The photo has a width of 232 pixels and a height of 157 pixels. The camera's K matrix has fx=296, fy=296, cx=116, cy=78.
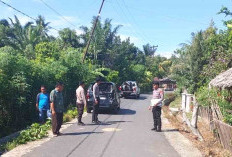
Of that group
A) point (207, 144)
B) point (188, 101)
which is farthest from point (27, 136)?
point (188, 101)

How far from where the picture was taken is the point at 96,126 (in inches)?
463

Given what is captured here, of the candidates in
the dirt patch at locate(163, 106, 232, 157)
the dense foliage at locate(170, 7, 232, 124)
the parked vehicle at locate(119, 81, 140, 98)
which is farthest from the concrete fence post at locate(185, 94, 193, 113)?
the parked vehicle at locate(119, 81, 140, 98)

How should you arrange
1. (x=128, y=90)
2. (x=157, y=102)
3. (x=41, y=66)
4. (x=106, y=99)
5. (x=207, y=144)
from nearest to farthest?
(x=207, y=144)
(x=157, y=102)
(x=41, y=66)
(x=106, y=99)
(x=128, y=90)

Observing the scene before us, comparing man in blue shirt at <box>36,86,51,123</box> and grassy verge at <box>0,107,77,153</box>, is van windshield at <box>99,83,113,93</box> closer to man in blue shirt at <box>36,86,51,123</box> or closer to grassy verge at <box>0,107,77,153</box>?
man in blue shirt at <box>36,86,51,123</box>

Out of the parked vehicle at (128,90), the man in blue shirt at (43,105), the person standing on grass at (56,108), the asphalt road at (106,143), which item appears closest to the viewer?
the asphalt road at (106,143)

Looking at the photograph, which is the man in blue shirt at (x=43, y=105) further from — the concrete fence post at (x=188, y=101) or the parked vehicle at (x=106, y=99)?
the concrete fence post at (x=188, y=101)

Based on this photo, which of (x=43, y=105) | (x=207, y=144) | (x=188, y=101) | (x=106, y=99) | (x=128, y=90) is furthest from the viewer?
(x=128, y=90)

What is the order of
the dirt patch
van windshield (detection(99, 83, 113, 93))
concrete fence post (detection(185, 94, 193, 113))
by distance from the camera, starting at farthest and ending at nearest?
concrete fence post (detection(185, 94, 193, 113)) < van windshield (detection(99, 83, 113, 93)) < the dirt patch

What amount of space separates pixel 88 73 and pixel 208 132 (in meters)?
10.4

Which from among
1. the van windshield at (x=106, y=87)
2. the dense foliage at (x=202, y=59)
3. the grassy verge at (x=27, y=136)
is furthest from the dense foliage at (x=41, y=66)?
the dense foliage at (x=202, y=59)

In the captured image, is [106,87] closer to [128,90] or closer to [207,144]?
[207,144]

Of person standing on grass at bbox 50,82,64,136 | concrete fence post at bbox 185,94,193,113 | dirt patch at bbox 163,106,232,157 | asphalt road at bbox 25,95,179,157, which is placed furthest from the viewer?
concrete fence post at bbox 185,94,193,113

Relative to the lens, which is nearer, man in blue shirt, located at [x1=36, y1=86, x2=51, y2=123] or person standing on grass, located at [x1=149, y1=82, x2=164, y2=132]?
person standing on grass, located at [x1=149, y1=82, x2=164, y2=132]

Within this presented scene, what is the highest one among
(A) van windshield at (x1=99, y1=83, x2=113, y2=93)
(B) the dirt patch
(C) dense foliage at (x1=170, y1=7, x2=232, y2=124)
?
(C) dense foliage at (x1=170, y1=7, x2=232, y2=124)
